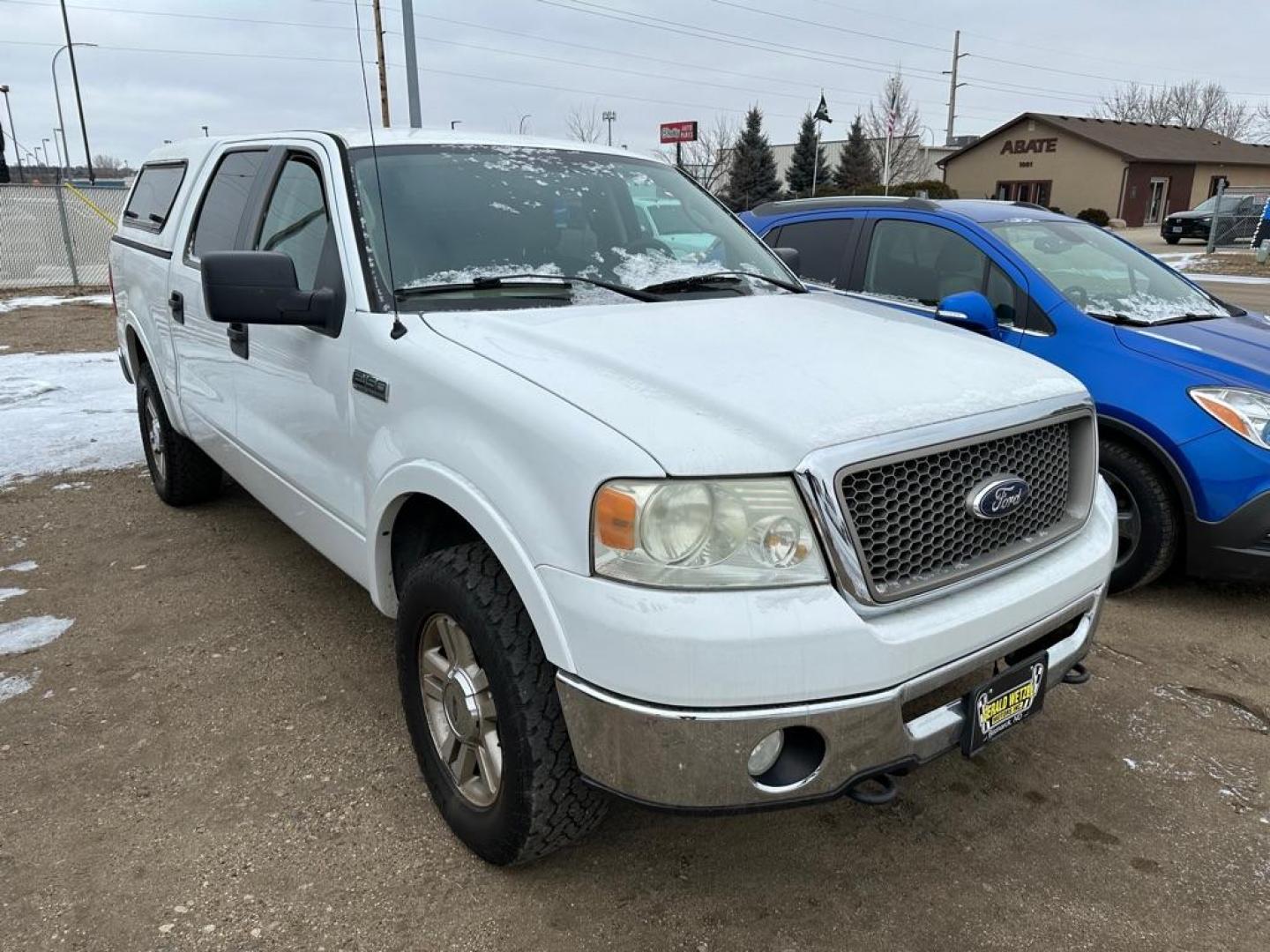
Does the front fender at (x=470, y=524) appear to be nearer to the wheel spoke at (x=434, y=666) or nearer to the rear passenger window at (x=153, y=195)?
the wheel spoke at (x=434, y=666)

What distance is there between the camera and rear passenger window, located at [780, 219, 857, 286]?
223 inches

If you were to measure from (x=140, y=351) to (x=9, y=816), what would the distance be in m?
3.29

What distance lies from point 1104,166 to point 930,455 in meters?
51.1

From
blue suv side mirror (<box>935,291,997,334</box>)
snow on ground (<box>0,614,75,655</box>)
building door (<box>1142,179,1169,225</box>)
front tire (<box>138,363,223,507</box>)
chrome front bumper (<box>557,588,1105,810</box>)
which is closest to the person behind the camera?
chrome front bumper (<box>557,588,1105,810</box>)

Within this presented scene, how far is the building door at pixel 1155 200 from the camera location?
4725 centimetres

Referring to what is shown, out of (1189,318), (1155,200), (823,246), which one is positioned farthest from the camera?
(1155,200)

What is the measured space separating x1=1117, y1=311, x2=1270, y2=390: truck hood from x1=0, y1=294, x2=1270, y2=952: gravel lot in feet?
3.68

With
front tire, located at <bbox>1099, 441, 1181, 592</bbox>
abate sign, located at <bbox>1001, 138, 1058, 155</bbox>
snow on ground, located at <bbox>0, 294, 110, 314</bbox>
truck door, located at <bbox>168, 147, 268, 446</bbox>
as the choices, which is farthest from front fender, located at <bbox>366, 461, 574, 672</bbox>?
abate sign, located at <bbox>1001, 138, 1058, 155</bbox>

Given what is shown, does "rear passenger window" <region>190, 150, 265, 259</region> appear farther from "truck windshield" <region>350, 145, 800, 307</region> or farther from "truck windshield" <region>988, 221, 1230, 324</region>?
"truck windshield" <region>988, 221, 1230, 324</region>

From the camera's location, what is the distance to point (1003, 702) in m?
2.33

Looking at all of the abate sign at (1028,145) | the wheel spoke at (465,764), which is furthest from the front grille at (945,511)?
the abate sign at (1028,145)

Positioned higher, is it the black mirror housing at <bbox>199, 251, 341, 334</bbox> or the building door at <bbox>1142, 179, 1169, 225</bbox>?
the black mirror housing at <bbox>199, 251, 341, 334</bbox>

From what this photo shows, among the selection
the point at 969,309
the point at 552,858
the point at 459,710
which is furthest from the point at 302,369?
the point at 969,309

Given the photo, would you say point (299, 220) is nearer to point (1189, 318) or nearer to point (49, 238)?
point (1189, 318)
